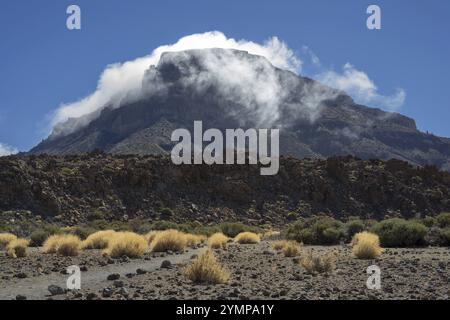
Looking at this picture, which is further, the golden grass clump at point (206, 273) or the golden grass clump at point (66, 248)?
the golden grass clump at point (66, 248)

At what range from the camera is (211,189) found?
49531mm

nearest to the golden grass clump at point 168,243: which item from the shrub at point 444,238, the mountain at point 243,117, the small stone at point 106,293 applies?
the shrub at point 444,238

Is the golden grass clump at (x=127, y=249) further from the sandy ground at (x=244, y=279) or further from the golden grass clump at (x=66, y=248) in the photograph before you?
the golden grass clump at (x=66, y=248)

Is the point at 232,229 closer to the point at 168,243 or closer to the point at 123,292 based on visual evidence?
the point at 168,243

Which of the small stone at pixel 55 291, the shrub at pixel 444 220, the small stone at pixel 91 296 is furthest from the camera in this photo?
the shrub at pixel 444 220

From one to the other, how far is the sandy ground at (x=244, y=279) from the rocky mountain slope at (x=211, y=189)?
24.1 meters

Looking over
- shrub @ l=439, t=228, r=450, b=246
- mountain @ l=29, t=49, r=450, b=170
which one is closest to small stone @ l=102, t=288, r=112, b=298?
shrub @ l=439, t=228, r=450, b=246

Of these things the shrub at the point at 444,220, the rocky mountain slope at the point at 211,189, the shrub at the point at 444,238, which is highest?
the rocky mountain slope at the point at 211,189

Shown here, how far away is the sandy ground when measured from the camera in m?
11.0

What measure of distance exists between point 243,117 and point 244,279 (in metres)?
139

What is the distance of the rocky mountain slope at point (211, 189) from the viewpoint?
4297cm

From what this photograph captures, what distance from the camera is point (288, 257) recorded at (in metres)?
19.4

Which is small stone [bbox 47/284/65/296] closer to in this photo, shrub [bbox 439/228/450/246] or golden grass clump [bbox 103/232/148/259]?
golden grass clump [bbox 103/232/148/259]
